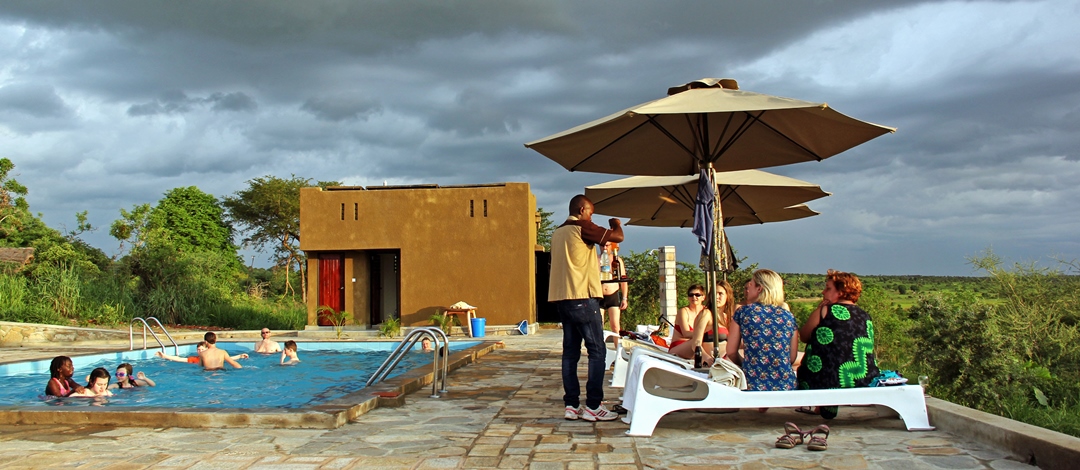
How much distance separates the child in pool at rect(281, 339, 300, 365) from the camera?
1152 centimetres

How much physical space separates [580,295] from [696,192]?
11.3 feet

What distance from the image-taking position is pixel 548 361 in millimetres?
9570

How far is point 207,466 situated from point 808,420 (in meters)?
3.67

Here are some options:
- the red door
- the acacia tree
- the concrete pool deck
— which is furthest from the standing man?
the acacia tree

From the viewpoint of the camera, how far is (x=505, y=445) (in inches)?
166

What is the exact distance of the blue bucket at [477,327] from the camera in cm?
1603

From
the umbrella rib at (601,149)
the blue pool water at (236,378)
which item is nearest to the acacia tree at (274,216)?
the blue pool water at (236,378)

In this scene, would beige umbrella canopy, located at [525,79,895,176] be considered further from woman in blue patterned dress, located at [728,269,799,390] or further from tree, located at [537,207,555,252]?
tree, located at [537,207,555,252]

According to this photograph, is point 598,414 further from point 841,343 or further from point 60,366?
point 60,366

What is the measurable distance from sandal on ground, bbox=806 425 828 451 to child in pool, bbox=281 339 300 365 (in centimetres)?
917

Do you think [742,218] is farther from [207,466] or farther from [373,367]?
[207,466]

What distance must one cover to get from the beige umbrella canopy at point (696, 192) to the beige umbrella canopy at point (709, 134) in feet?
3.61

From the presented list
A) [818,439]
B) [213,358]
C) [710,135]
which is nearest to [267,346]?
[213,358]

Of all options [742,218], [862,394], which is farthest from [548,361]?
[862,394]
